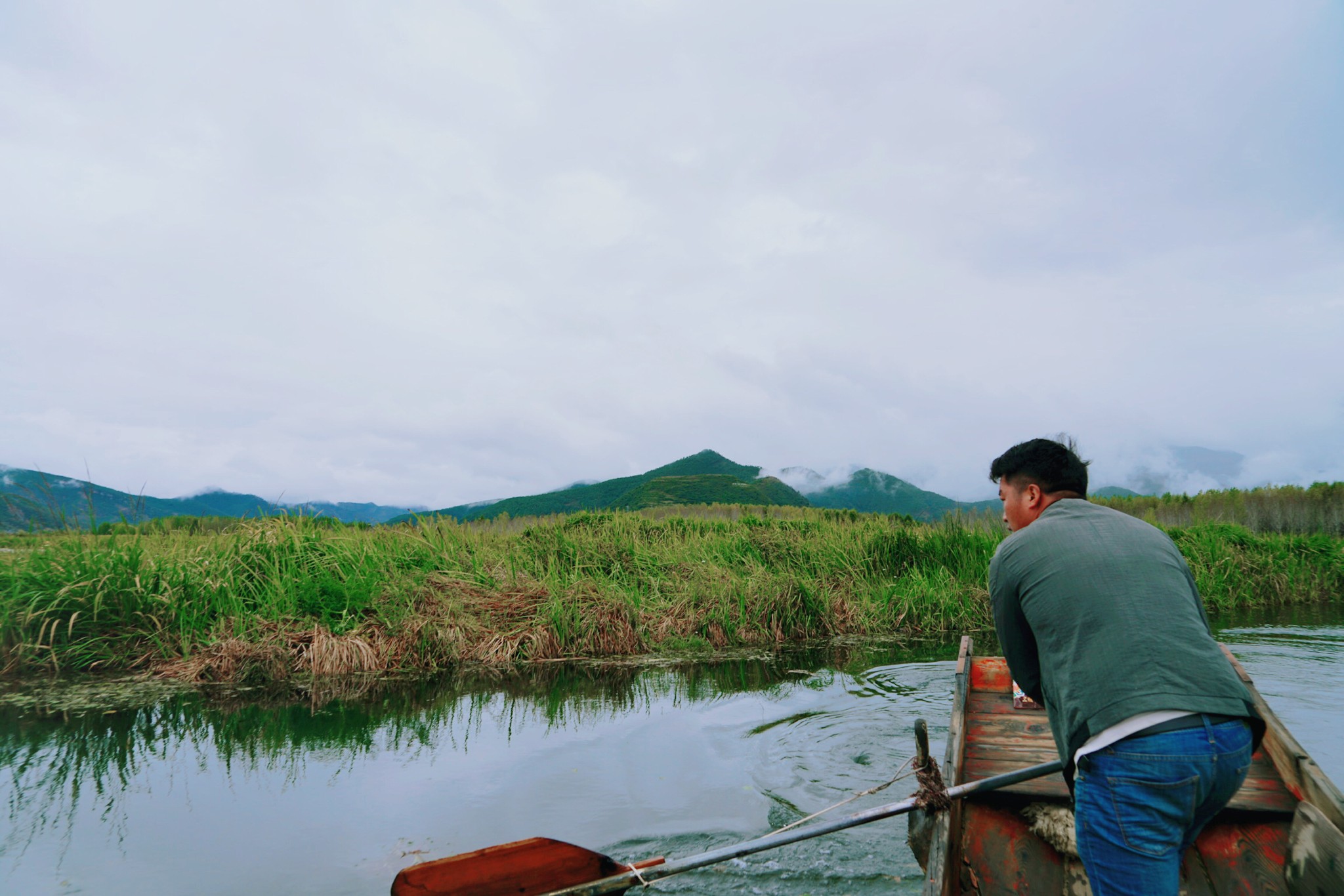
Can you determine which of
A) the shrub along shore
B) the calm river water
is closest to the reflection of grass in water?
the calm river water

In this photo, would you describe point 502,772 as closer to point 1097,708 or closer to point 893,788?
point 893,788

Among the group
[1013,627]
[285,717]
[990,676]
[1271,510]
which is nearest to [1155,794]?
[1013,627]

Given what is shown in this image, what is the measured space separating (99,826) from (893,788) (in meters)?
5.11

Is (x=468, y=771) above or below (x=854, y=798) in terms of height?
below

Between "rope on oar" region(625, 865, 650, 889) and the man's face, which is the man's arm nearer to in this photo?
the man's face

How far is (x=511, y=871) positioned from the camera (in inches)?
125

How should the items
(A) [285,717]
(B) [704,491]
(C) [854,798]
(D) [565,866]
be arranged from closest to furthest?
(D) [565,866], (C) [854,798], (A) [285,717], (B) [704,491]

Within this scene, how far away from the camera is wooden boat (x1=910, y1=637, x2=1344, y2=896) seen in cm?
273

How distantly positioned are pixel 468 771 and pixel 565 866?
2493 millimetres

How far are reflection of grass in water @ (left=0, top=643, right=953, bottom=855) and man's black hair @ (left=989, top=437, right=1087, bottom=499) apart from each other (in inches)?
193

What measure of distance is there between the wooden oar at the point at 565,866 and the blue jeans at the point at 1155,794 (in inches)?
32.6

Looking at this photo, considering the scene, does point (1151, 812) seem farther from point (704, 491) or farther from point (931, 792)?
point (704, 491)

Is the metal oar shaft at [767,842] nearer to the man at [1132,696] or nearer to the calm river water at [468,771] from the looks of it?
the calm river water at [468,771]

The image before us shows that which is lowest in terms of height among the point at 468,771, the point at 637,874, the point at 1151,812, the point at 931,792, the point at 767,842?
the point at 468,771
